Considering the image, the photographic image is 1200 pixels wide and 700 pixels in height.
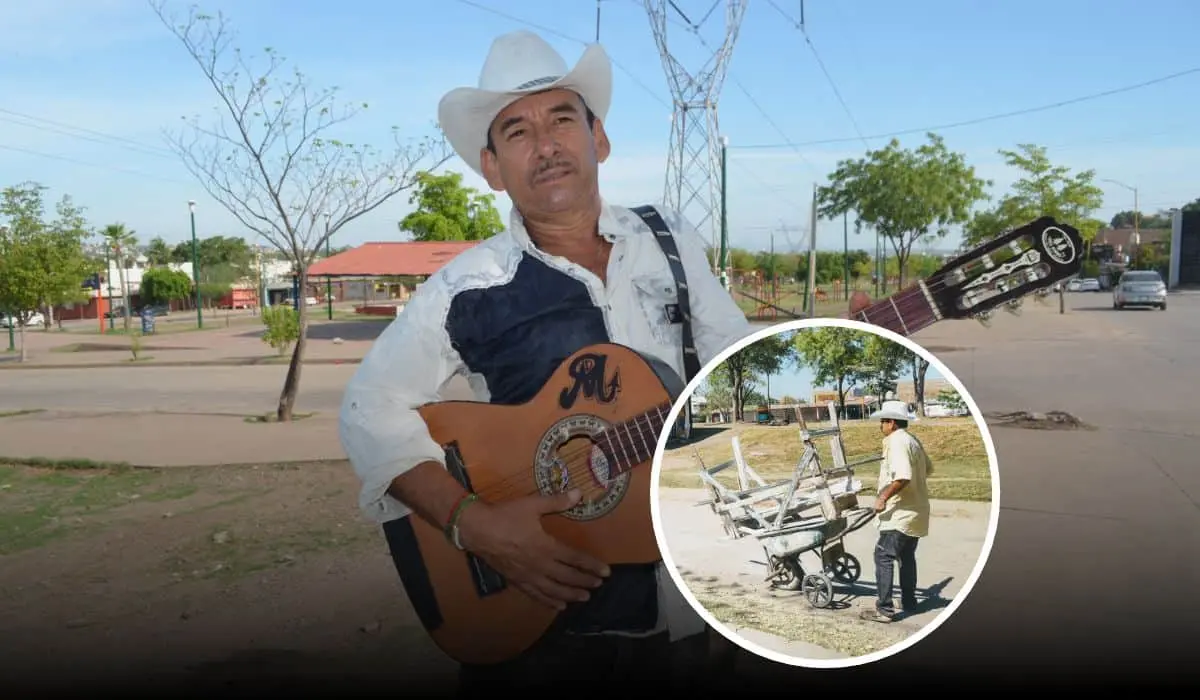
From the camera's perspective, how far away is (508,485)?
1.72m

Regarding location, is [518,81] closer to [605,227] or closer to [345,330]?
[605,227]

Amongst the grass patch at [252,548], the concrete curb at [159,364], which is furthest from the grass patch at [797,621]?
the concrete curb at [159,364]

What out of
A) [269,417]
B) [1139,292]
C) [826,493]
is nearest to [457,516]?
[826,493]

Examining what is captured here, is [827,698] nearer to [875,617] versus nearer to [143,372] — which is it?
[875,617]

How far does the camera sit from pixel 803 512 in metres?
1.51

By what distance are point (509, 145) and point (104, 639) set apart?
10.3 feet

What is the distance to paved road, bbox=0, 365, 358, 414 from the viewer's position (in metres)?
11.7

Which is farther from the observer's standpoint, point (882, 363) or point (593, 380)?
point (593, 380)

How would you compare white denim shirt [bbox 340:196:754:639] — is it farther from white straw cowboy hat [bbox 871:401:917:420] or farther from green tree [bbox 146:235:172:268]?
green tree [bbox 146:235:172:268]

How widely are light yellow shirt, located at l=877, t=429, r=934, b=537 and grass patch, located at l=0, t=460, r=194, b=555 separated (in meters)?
5.15

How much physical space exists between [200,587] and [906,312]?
12.4 ft

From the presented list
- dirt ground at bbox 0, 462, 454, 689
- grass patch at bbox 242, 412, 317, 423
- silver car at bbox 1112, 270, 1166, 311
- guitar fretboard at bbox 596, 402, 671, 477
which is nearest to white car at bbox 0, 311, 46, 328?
grass patch at bbox 242, 412, 317, 423

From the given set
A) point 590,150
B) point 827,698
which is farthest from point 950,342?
point 590,150

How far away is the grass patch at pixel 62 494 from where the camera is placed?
5.52 metres
